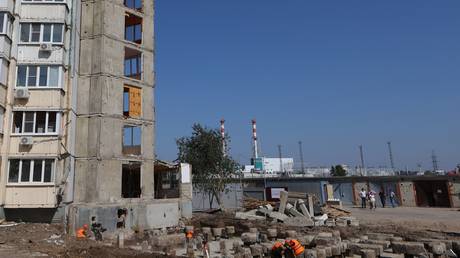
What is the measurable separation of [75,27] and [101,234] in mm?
14053

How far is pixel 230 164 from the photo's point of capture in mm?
38562

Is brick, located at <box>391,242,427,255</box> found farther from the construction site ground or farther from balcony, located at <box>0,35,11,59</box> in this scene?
balcony, located at <box>0,35,11,59</box>

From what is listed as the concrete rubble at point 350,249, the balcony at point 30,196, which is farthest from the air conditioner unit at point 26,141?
the concrete rubble at point 350,249

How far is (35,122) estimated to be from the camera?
2250 cm

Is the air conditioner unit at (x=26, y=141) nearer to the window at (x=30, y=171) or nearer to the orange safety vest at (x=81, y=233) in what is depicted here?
the window at (x=30, y=171)

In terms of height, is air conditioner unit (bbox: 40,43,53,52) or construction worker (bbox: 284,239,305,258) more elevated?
air conditioner unit (bbox: 40,43,53,52)

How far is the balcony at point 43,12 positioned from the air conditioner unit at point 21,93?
184 inches

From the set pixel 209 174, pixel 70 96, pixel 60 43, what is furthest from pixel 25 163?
pixel 209 174

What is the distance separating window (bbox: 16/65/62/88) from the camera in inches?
899

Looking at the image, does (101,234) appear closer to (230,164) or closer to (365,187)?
(230,164)

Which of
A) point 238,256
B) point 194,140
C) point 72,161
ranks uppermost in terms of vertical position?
point 194,140

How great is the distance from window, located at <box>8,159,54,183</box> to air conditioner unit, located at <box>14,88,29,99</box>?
3.75 metres

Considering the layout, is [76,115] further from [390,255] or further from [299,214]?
[390,255]

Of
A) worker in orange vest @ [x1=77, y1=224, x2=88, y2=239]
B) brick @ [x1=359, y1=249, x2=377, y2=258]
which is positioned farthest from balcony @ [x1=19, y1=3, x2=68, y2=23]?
brick @ [x1=359, y1=249, x2=377, y2=258]
